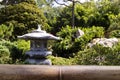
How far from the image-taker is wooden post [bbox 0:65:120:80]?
1.01 meters

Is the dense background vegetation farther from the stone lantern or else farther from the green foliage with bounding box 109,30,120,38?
the stone lantern

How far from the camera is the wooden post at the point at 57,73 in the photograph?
1.01 m

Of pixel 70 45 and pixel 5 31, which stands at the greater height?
pixel 5 31

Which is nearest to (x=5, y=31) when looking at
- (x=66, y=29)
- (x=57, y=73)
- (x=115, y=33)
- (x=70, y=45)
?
(x=70, y=45)

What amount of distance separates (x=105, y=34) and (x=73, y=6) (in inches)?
177

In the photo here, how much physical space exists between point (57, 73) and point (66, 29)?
60.2 ft

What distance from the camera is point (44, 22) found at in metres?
21.8

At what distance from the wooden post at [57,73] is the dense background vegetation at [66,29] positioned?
757cm

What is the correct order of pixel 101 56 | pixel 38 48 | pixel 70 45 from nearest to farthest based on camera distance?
pixel 101 56
pixel 38 48
pixel 70 45

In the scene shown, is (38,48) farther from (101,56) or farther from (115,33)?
(115,33)

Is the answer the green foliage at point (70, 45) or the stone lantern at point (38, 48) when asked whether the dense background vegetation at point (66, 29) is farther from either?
the stone lantern at point (38, 48)

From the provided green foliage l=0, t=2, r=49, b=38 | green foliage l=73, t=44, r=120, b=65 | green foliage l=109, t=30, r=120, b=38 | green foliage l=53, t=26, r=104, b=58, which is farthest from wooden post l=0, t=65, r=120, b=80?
green foliage l=0, t=2, r=49, b=38

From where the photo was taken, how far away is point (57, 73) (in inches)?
40.4

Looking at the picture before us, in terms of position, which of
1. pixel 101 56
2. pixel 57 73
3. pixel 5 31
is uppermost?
pixel 5 31
